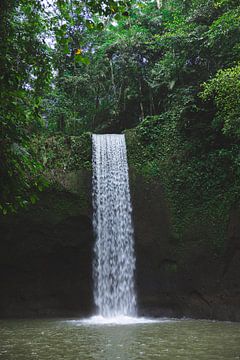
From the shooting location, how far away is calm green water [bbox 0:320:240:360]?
5332mm

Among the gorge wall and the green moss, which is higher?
the green moss

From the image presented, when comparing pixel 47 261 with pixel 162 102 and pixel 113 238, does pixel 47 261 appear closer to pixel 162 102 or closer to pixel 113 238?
pixel 113 238

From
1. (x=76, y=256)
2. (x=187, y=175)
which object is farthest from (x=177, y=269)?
(x=76, y=256)

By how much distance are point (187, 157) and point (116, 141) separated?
2686mm

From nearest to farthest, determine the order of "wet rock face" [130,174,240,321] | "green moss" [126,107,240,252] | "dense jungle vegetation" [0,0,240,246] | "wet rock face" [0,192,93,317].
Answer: "dense jungle vegetation" [0,0,240,246] → "wet rock face" [130,174,240,321] → "green moss" [126,107,240,252] → "wet rock face" [0,192,93,317]

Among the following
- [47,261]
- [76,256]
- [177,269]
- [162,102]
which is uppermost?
[162,102]

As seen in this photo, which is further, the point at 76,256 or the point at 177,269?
the point at 76,256

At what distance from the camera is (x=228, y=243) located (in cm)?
1045

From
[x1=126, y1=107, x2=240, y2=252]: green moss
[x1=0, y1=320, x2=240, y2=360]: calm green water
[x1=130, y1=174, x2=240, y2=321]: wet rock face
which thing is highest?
[x1=126, y1=107, x2=240, y2=252]: green moss

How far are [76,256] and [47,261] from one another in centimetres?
96

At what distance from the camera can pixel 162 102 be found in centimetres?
1795

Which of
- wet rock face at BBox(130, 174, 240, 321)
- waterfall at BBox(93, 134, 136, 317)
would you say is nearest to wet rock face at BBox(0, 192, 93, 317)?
waterfall at BBox(93, 134, 136, 317)

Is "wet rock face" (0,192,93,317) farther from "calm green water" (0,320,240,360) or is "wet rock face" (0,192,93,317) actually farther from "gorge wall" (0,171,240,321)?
"calm green water" (0,320,240,360)

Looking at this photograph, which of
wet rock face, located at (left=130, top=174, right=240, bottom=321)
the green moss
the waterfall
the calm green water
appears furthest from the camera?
the waterfall
